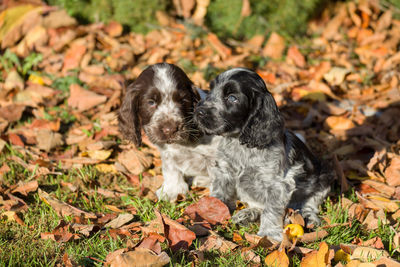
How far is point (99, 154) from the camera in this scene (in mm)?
5594

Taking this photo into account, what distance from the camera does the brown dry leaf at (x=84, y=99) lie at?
661 centimetres

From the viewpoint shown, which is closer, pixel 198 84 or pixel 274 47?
pixel 198 84

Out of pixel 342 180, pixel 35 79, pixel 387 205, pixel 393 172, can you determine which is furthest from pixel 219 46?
pixel 387 205

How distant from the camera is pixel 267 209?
4281mm

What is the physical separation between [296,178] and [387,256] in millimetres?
1267

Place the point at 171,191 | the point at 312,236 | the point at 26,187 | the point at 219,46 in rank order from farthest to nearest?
the point at 219,46 → the point at 171,191 → the point at 26,187 → the point at 312,236

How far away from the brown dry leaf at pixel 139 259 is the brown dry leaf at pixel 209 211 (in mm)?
998

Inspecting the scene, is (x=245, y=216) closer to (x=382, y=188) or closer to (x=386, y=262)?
(x=386, y=262)

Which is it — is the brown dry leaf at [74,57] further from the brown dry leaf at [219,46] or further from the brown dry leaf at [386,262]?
the brown dry leaf at [386,262]

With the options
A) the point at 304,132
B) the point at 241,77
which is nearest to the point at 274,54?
the point at 304,132

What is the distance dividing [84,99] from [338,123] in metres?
3.83

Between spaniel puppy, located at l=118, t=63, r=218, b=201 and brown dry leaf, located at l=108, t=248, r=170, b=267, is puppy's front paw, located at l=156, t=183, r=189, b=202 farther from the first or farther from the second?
brown dry leaf, located at l=108, t=248, r=170, b=267

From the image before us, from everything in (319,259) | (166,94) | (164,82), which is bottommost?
(319,259)

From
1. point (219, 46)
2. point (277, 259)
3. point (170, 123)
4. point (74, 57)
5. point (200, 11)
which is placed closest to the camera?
point (277, 259)
